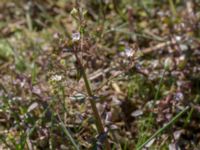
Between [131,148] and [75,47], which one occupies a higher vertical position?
[75,47]

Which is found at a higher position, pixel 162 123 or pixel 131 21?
pixel 131 21

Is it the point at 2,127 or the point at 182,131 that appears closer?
A: the point at 182,131

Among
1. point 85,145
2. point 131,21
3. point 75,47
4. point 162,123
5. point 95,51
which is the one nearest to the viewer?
point 75,47

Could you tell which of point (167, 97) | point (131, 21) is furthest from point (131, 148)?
point (131, 21)

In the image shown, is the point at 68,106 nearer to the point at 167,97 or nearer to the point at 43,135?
the point at 43,135

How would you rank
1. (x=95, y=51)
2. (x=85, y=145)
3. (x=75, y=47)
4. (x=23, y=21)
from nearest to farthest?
(x=75, y=47)
(x=85, y=145)
(x=95, y=51)
(x=23, y=21)

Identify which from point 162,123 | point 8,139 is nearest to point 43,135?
point 8,139

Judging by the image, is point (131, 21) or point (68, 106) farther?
point (131, 21)

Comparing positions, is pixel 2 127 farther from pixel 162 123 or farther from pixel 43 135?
pixel 162 123

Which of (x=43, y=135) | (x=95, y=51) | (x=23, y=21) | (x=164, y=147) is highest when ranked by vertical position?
(x=23, y=21)
